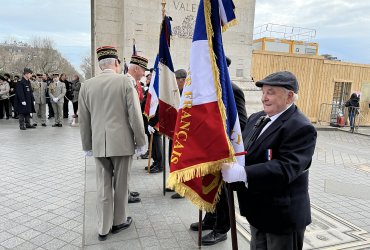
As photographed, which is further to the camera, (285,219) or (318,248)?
(318,248)

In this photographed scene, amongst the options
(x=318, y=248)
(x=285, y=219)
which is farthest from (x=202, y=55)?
(x=318, y=248)

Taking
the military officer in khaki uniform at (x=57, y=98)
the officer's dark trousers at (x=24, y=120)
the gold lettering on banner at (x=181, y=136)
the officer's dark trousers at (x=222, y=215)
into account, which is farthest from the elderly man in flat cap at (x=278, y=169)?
the military officer in khaki uniform at (x=57, y=98)

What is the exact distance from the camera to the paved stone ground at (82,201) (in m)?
3.37

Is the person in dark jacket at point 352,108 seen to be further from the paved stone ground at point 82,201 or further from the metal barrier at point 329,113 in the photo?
the paved stone ground at point 82,201

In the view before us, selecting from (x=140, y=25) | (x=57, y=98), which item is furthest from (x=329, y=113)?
(x=57, y=98)

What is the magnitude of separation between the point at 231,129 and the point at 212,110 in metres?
0.23

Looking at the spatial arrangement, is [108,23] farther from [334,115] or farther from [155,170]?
[334,115]

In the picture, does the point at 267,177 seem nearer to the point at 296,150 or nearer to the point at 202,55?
the point at 296,150

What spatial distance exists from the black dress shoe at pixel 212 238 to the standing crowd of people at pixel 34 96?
9.18 metres

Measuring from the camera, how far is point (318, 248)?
333cm

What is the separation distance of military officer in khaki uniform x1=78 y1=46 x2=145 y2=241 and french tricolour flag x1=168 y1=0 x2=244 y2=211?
1.23m

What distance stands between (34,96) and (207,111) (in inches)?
467

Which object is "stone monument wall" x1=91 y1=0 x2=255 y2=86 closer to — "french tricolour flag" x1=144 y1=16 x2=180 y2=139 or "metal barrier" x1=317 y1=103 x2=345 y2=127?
"french tricolour flag" x1=144 y1=16 x2=180 y2=139

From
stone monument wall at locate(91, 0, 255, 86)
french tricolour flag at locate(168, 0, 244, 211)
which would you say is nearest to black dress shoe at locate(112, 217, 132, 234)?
french tricolour flag at locate(168, 0, 244, 211)
